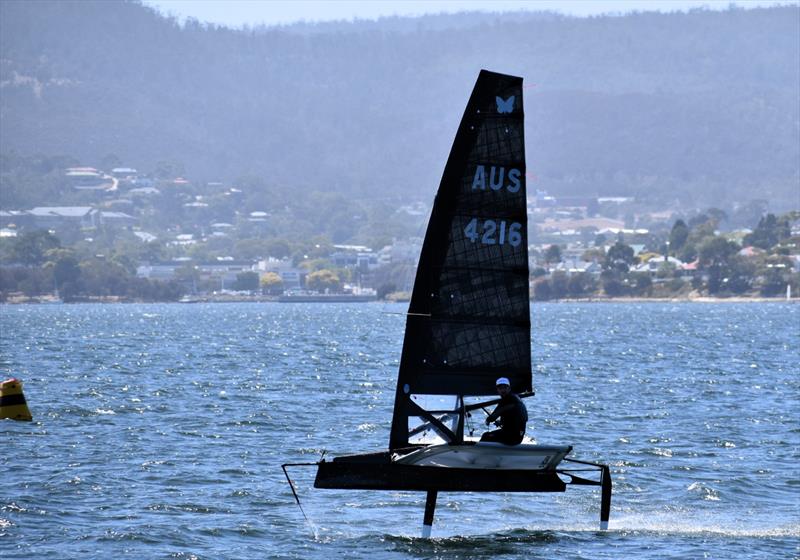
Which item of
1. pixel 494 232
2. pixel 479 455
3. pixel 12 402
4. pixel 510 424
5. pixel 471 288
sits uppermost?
pixel 494 232

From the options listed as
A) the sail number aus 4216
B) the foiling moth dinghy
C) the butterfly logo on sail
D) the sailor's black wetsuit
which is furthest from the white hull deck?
the butterfly logo on sail

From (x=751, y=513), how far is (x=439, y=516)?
5.38m

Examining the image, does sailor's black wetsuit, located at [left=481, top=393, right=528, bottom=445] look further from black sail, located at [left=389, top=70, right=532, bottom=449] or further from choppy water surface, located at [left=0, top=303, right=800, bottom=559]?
choppy water surface, located at [left=0, top=303, right=800, bottom=559]

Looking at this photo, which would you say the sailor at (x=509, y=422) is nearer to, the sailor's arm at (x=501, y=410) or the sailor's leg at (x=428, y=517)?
the sailor's arm at (x=501, y=410)

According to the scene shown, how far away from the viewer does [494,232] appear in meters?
23.7

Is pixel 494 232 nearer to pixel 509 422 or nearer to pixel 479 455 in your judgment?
pixel 509 422

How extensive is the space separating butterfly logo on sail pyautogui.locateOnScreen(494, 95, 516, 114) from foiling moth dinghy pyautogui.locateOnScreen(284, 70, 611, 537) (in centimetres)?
1

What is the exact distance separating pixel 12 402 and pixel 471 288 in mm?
17681

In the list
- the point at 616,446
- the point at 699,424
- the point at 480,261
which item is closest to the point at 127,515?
the point at 480,261

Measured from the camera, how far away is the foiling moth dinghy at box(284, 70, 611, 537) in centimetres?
2338

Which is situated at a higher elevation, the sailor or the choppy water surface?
the sailor

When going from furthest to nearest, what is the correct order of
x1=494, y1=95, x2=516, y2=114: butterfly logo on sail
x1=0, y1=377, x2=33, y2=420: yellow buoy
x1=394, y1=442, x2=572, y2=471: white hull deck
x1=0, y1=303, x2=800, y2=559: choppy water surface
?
1. x1=0, y1=377, x2=33, y2=420: yellow buoy
2. x1=0, y1=303, x2=800, y2=559: choppy water surface
3. x1=494, y1=95, x2=516, y2=114: butterfly logo on sail
4. x1=394, y1=442, x2=572, y2=471: white hull deck

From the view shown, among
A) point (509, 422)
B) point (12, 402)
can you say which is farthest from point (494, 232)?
point (12, 402)

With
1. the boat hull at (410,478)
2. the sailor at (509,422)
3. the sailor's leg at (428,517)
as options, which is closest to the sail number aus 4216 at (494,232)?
the sailor at (509,422)
